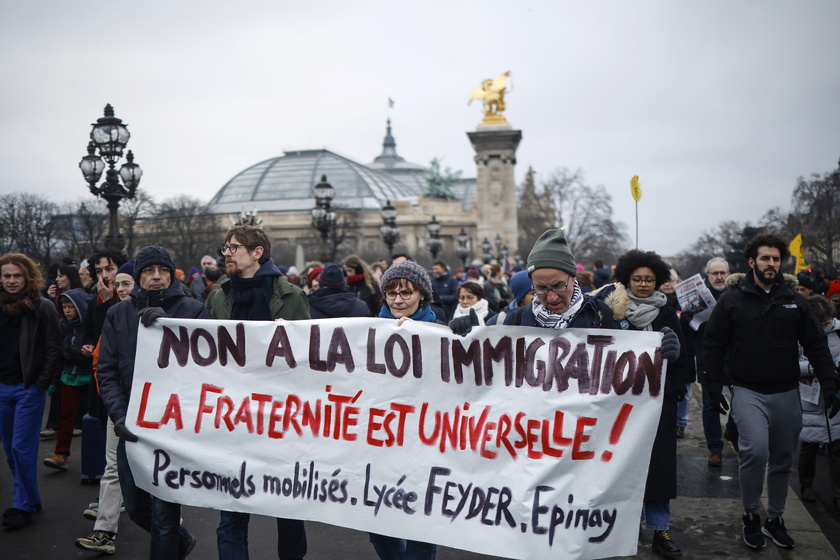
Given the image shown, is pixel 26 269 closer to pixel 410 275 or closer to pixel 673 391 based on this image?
pixel 410 275

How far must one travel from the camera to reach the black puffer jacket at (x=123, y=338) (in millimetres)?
4910

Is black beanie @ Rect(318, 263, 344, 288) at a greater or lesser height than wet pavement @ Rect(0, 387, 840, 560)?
greater

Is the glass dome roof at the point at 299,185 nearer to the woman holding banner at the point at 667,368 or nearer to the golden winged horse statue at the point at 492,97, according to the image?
the golden winged horse statue at the point at 492,97

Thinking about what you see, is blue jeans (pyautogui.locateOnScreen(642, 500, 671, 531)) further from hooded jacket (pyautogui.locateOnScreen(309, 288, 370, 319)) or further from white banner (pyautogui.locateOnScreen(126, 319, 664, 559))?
hooded jacket (pyautogui.locateOnScreen(309, 288, 370, 319))

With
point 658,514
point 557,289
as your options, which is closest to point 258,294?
point 557,289

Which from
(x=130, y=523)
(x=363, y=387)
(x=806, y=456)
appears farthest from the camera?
(x=806, y=456)

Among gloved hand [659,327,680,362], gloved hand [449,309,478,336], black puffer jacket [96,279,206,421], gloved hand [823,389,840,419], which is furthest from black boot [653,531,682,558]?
black puffer jacket [96,279,206,421]

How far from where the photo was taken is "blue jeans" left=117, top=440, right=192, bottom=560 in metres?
4.60

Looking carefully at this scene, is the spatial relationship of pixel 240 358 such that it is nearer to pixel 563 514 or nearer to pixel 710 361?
pixel 563 514

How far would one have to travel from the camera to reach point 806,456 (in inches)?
278

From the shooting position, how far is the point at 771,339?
18.4 feet

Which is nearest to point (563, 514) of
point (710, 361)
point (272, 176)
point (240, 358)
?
point (240, 358)

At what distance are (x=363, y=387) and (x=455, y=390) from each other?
51 centimetres

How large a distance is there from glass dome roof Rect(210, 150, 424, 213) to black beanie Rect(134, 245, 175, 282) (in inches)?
4809
